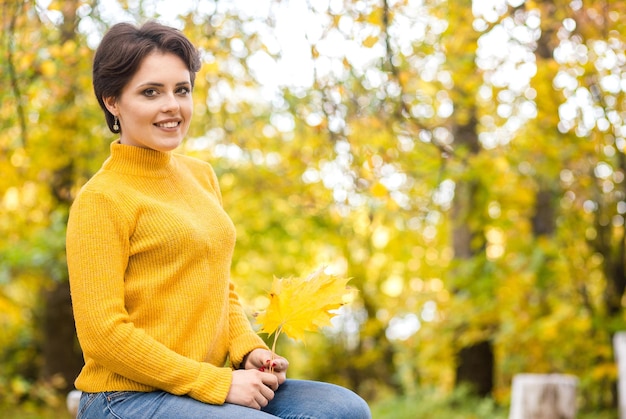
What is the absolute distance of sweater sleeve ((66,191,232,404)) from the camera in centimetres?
194

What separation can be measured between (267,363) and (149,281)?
16.7 inches

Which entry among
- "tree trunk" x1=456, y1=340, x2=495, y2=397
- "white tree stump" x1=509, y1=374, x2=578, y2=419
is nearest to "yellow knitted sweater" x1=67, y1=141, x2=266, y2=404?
"white tree stump" x1=509, y1=374, x2=578, y2=419

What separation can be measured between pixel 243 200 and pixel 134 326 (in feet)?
18.9

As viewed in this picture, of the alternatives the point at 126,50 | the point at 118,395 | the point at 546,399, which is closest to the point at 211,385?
the point at 118,395

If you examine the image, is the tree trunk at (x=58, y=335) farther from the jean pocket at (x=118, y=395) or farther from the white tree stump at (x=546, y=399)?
the jean pocket at (x=118, y=395)

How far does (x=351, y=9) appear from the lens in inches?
163

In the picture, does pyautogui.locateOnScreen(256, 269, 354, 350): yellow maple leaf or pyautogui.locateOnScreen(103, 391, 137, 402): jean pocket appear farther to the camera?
pyautogui.locateOnScreen(256, 269, 354, 350): yellow maple leaf

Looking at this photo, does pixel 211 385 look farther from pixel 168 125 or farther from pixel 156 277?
pixel 168 125

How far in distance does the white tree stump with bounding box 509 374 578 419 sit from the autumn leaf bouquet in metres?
3.54

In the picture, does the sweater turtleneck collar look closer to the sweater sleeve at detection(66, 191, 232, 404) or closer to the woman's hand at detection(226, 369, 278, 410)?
the sweater sleeve at detection(66, 191, 232, 404)

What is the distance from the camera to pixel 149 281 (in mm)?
2037

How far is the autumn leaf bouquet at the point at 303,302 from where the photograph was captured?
2148mm

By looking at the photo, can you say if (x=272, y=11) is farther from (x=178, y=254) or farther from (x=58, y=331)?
(x=58, y=331)

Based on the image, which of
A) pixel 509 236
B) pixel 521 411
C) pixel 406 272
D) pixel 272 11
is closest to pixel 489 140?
pixel 509 236
